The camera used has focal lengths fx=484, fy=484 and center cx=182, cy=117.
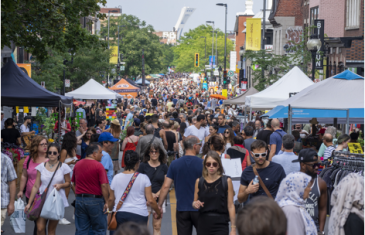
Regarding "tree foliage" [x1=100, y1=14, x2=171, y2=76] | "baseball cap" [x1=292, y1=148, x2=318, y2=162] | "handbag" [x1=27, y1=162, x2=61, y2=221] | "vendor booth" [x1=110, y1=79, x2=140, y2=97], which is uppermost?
"tree foliage" [x1=100, y1=14, x2=171, y2=76]

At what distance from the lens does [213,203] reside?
5.63 metres

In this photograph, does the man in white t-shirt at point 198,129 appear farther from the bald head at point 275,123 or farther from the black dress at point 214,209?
the black dress at point 214,209

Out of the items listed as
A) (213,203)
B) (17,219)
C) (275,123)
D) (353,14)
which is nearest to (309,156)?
(213,203)

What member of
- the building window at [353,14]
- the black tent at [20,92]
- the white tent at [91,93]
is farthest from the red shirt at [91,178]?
the building window at [353,14]

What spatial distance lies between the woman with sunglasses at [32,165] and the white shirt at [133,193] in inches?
74.9

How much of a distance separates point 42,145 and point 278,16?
1625 inches

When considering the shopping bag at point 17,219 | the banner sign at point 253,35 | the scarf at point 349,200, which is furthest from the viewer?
the banner sign at point 253,35

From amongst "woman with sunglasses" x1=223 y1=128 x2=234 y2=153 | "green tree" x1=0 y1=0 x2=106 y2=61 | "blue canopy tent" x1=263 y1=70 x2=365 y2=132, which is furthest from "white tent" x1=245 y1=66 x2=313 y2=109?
"woman with sunglasses" x1=223 y1=128 x2=234 y2=153

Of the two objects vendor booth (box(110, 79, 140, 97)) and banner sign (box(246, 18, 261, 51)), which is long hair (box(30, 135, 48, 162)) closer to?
vendor booth (box(110, 79, 140, 97))

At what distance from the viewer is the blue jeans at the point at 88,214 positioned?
22.1 ft

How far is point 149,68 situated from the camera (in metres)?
84.9

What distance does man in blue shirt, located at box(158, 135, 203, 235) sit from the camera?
20.4ft

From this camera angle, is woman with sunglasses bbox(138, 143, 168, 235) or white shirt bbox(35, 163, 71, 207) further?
woman with sunglasses bbox(138, 143, 168, 235)

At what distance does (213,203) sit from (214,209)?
72mm
